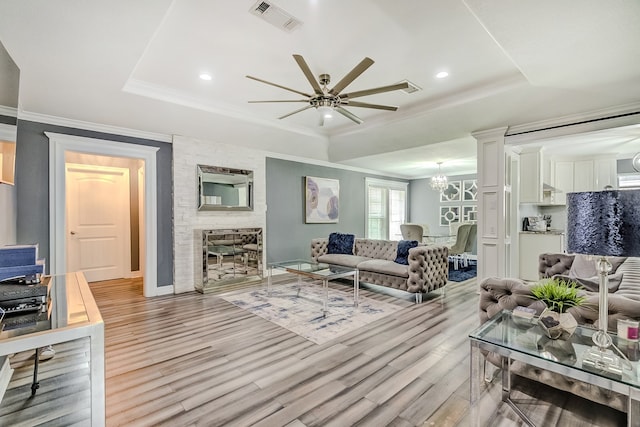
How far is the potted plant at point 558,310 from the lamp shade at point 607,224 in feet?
1.65

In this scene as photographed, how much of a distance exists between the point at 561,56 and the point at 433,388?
9.84 feet

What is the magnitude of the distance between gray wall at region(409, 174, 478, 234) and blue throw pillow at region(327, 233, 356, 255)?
4436 millimetres

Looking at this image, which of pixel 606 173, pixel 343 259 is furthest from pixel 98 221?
pixel 606 173

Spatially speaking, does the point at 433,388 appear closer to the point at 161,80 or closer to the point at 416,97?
the point at 416,97

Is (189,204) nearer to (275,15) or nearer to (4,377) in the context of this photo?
(4,377)

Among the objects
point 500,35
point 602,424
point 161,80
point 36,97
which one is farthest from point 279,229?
point 602,424

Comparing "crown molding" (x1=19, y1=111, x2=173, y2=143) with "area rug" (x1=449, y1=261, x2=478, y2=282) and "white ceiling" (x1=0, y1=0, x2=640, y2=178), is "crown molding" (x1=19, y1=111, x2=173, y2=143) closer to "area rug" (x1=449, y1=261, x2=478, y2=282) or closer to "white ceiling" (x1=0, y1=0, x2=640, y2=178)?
"white ceiling" (x1=0, y1=0, x2=640, y2=178)

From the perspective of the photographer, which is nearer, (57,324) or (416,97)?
(57,324)

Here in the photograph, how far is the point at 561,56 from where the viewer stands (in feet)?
8.55

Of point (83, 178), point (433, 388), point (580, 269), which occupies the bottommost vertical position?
point (433, 388)

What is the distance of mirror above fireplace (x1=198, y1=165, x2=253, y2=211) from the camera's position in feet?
16.8

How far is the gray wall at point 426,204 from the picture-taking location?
359 inches

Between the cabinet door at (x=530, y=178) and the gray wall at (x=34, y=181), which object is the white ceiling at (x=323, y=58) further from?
the cabinet door at (x=530, y=178)

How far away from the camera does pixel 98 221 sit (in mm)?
5609
